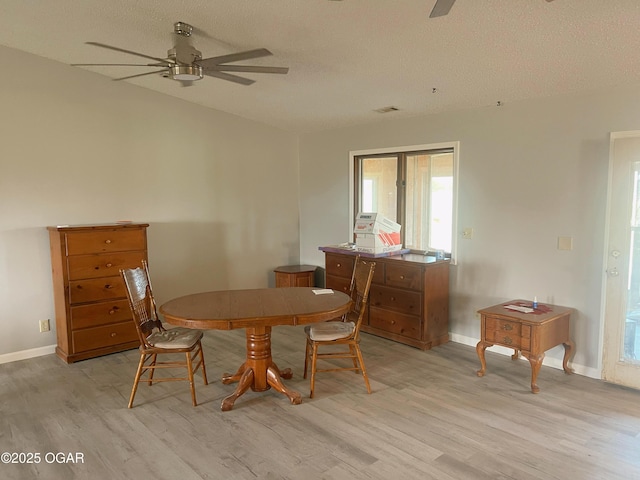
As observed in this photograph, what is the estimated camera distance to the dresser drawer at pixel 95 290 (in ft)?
12.6

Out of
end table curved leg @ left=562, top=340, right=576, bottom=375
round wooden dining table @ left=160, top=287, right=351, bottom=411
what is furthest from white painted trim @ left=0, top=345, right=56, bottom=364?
end table curved leg @ left=562, top=340, right=576, bottom=375

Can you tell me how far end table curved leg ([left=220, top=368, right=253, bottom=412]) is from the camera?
294 centimetres

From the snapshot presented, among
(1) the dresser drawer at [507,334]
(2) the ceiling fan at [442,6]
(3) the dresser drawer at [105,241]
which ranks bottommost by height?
(1) the dresser drawer at [507,334]

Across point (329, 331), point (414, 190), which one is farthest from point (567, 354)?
point (414, 190)

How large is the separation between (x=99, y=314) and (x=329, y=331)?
220 cm

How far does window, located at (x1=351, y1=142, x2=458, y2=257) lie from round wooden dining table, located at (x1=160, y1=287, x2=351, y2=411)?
168cm

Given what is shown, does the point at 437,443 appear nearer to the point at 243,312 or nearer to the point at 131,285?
the point at 243,312

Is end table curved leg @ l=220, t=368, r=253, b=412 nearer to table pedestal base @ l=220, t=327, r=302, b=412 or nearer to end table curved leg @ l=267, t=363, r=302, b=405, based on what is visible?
table pedestal base @ l=220, t=327, r=302, b=412

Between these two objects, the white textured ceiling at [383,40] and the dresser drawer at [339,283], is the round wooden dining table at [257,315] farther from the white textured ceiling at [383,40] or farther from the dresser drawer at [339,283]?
the white textured ceiling at [383,40]

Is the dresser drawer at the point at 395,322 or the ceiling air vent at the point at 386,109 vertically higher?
the ceiling air vent at the point at 386,109

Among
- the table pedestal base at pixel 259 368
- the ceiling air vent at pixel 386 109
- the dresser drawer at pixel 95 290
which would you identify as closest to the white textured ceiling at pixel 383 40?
the ceiling air vent at pixel 386 109

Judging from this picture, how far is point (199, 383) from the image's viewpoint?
3.40m

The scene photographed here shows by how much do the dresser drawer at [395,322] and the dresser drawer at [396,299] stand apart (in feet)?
0.17

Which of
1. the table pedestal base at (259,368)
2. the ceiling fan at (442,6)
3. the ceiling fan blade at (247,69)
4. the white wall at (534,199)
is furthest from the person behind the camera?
the white wall at (534,199)
